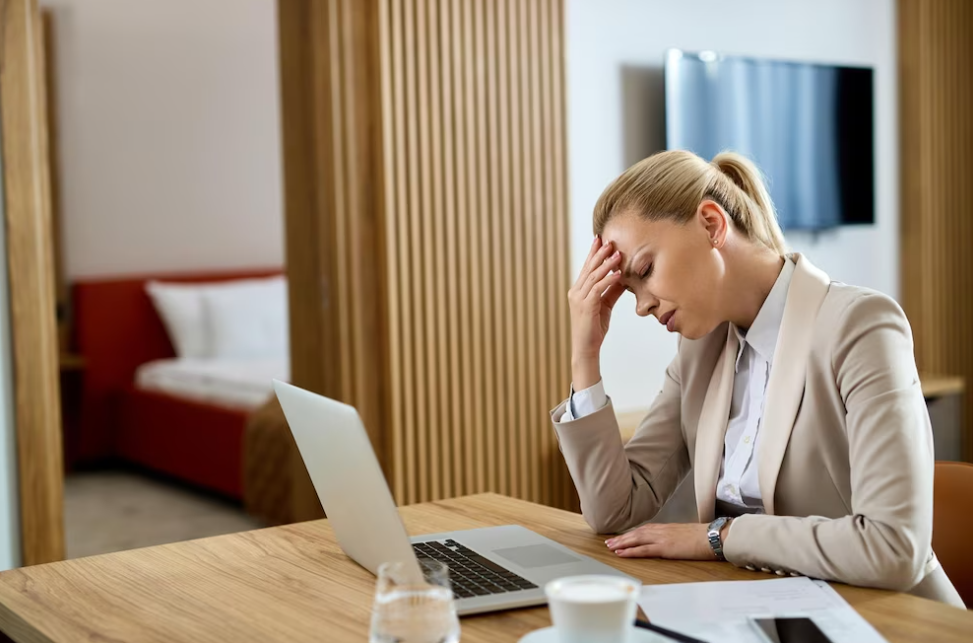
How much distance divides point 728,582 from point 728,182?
65cm

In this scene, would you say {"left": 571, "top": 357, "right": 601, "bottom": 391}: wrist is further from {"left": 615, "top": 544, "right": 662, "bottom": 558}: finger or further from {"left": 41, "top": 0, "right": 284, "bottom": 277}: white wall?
{"left": 41, "top": 0, "right": 284, "bottom": 277}: white wall

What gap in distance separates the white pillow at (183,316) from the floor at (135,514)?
729 mm

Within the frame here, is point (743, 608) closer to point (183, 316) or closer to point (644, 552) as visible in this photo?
point (644, 552)

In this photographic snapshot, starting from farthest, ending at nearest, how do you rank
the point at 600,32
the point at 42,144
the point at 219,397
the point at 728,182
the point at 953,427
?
the point at 219,397, the point at 953,427, the point at 600,32, the point at 42,144, the point at 728,182

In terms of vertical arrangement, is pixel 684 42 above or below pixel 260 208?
above

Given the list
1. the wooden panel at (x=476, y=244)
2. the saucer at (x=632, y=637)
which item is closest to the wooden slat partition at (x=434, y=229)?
the wooden panel at (x=476, y=244)

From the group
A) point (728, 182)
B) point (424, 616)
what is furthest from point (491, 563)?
point (728, 182)

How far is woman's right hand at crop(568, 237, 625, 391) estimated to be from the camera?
5.65 feet

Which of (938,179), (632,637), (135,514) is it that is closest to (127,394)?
(135,514)

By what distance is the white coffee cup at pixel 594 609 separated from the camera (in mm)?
985

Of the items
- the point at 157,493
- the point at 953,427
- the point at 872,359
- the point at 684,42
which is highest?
the point at 684,42

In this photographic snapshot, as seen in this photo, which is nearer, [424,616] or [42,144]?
[424,616]

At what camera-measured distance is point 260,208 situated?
660 cm

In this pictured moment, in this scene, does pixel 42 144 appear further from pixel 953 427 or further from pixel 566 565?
pixel 953 427
